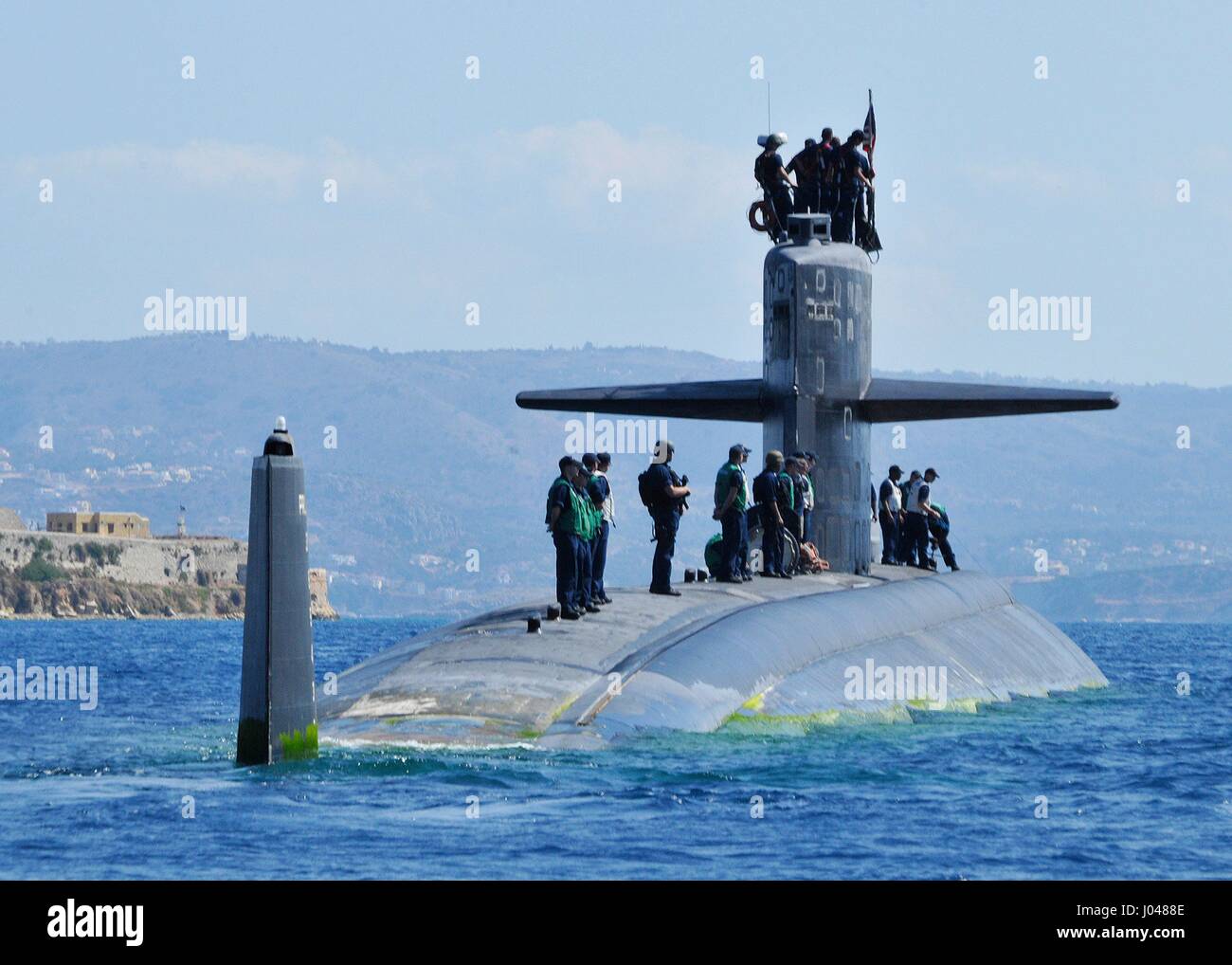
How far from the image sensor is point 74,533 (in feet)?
517

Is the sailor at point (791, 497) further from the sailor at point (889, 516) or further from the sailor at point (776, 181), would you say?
the sailor at point (889, 516)

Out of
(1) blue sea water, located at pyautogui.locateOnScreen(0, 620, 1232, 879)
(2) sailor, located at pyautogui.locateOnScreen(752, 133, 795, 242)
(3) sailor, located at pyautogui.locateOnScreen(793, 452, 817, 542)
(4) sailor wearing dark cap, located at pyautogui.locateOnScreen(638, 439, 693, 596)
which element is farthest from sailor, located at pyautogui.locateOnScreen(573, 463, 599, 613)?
(2) sailor, located at pyautogui.locateOnScreen(752, 133, 795, 242)

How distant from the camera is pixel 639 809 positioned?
47.5 feet

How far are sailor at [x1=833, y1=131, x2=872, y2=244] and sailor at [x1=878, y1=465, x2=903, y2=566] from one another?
5243 mm

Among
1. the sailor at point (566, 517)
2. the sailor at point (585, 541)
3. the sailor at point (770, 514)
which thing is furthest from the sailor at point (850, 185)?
the sailor at point (566, 517)

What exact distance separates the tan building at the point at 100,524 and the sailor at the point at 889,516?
14279 cm

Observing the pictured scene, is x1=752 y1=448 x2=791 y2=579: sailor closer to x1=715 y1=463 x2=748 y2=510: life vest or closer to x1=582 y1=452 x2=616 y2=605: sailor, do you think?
x1=715 y1=463 x2=748 y2=510: life vest

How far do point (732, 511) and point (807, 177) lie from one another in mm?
6501

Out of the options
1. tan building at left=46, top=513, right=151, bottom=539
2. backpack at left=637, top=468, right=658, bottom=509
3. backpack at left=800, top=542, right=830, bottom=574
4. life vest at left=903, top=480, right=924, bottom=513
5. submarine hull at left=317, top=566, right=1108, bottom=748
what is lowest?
submarine hull at left=317, top=566, right=1108, bottom=748

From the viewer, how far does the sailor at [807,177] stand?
27.1 m

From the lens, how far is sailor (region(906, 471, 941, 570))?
31.2 m

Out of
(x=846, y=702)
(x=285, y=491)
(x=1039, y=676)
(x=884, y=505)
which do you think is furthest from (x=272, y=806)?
(x=884, y=505)
